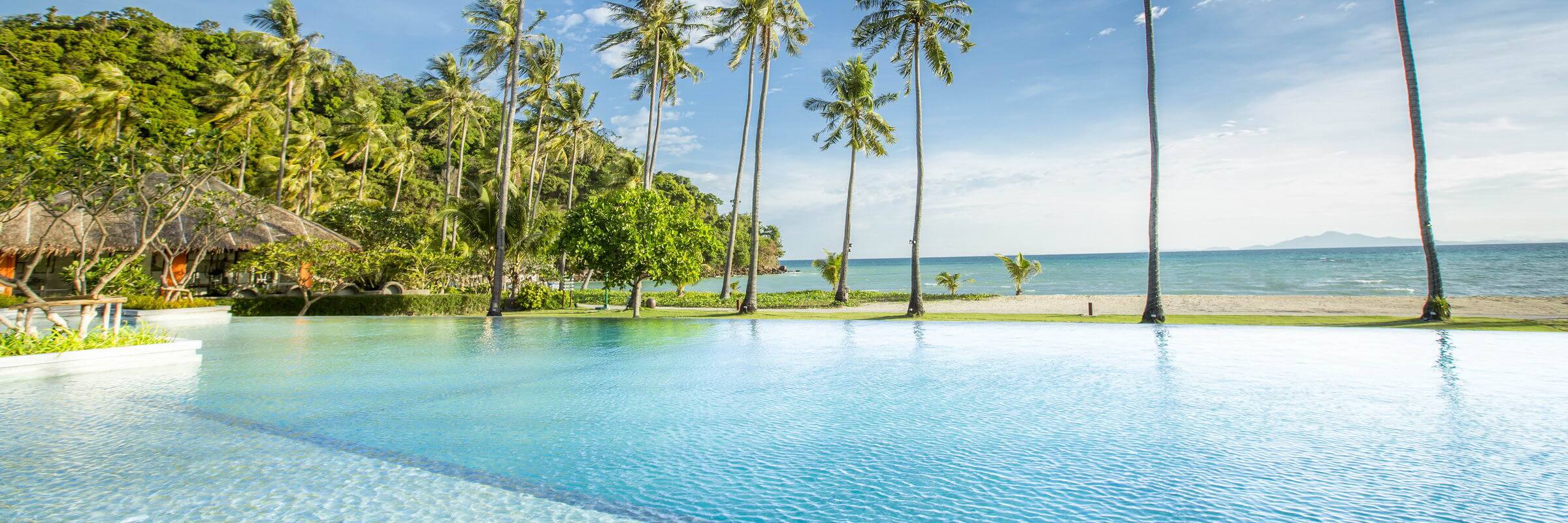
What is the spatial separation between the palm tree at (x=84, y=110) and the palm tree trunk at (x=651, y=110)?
18.2m

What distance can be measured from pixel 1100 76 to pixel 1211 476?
19.7 meters

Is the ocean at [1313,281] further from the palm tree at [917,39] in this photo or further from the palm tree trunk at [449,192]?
the palm tree at [917,39]

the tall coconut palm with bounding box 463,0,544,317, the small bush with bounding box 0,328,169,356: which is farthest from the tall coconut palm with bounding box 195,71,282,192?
the small bush with bounding box 0,328,169,356

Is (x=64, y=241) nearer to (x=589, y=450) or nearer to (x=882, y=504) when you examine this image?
(x=589, y=450)

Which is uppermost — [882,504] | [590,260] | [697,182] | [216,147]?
[697,182]

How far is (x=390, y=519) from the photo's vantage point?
3.93 metres

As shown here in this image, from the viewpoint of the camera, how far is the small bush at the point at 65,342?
334 inches

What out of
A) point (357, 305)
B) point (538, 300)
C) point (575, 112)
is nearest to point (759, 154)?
point (538, 300)

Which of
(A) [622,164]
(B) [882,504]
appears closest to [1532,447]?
(B) [882,504]

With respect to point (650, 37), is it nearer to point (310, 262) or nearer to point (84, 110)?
point (310, 262)

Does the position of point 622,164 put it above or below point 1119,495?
above

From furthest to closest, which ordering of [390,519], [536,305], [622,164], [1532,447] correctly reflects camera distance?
[622,164], [536,305], [1532,447], [390,519]

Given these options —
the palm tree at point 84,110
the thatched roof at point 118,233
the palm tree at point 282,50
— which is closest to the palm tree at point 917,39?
the thatched roof at point 118,233

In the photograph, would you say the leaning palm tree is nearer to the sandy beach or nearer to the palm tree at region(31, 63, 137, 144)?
the sandy beach
